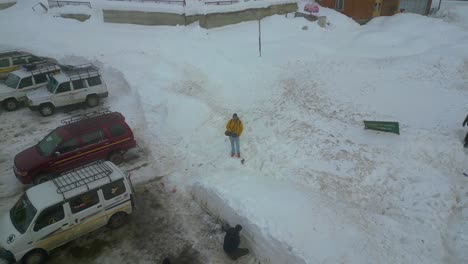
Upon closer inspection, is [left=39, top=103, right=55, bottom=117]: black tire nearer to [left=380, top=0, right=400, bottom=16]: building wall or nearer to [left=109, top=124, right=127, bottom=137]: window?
[left=109, top=124, right=127, bottom=137]: window

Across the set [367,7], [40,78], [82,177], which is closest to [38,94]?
[40,78]

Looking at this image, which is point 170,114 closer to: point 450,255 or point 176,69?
point 176,69

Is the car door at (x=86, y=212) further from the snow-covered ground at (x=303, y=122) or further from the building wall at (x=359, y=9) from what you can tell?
the building wall at (x=359, y=9)

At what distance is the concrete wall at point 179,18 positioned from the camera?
2403cm

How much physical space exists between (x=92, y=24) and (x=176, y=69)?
11368 millimetres

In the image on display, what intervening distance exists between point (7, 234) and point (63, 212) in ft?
4.67

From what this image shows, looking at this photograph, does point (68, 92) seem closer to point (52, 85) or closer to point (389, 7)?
point (52, 85)

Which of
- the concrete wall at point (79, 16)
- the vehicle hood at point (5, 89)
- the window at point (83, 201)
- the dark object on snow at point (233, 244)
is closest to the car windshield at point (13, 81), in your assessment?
the vehicle hood at point (5, 89)

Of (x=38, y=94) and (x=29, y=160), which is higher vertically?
(x=38, y=94)

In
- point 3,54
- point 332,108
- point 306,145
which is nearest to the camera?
point 306,145

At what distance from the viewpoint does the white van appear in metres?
8.42

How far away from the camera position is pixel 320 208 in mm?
9477

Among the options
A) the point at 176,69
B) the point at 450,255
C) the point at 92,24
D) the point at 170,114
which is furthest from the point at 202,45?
the point at 450,255

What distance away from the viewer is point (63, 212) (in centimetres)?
879
